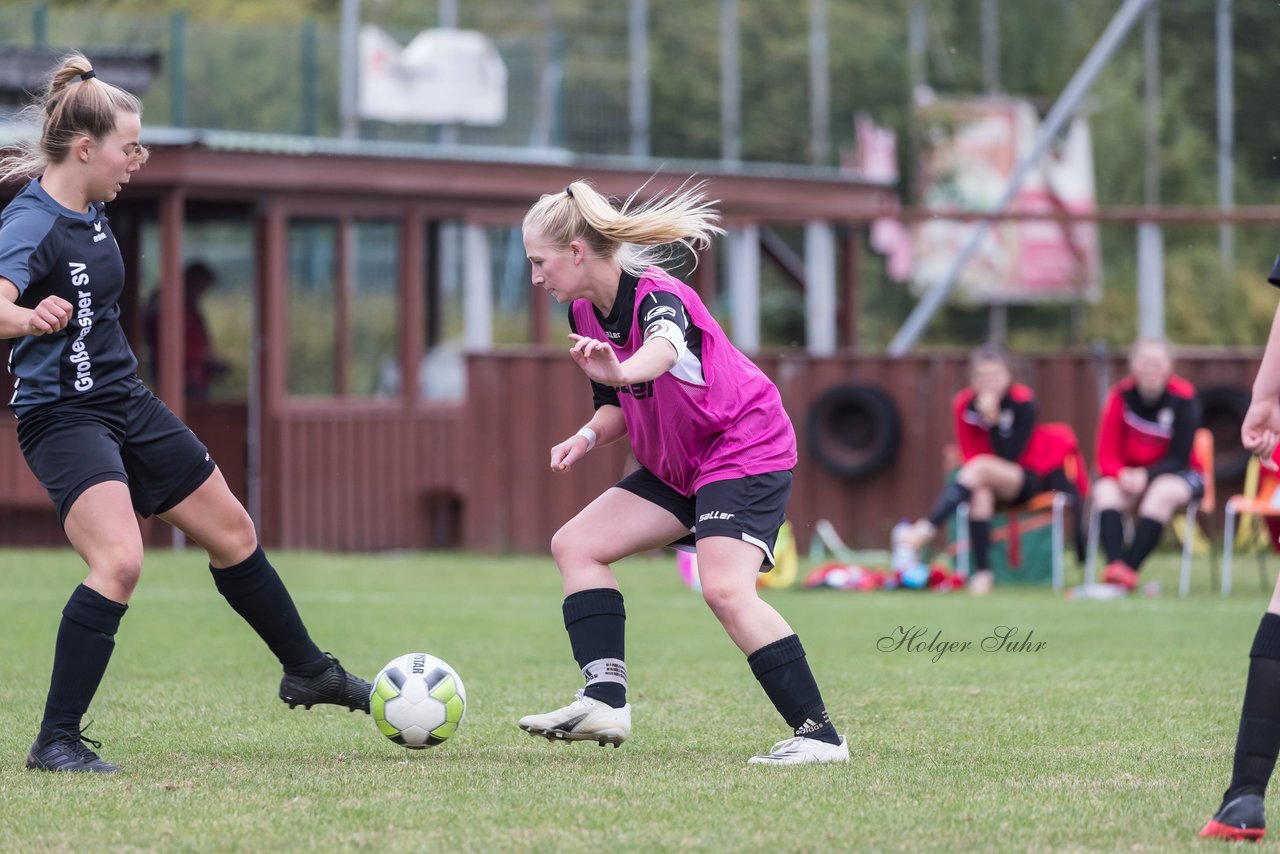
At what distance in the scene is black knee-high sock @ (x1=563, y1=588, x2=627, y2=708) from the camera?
5477 mm

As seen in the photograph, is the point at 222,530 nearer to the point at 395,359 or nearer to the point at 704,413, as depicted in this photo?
the point at 704,413

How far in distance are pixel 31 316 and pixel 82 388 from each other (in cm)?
45

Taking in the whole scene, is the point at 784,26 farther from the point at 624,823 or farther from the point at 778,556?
the point at 624,823

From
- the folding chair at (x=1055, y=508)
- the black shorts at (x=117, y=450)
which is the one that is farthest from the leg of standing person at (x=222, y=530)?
the folding chair at (x=1055, y=508)

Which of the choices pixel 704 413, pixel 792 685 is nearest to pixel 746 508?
pixel 704 413

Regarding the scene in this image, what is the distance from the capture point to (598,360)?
16.3 ft

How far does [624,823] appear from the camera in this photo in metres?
4.45

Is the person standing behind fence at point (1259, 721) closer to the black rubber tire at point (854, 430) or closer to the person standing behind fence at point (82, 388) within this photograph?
the person standing behind fence at point (82, 388)

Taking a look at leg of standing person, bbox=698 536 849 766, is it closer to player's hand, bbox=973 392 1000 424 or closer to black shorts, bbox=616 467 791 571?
black shorts, bbox=616 467 791 571

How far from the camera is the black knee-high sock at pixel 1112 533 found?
11.9 m

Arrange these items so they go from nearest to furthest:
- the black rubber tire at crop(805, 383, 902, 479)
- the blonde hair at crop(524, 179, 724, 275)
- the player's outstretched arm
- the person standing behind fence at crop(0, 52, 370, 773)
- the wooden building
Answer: the player's outstretched arm < the person standing behind fence at crop(0, 52, 370, 773) < the blonde hair at crop(524, 179, 724, 275) < the black rubber tire at crop(805, 383, 902, 479) < the wooden building

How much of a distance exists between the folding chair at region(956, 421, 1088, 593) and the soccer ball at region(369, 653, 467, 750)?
24.1ft

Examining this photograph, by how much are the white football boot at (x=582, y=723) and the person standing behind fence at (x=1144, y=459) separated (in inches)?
277

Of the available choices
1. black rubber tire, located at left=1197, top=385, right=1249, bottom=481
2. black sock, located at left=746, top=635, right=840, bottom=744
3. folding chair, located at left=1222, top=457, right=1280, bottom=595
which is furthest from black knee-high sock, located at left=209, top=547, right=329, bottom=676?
black rubber tire, located at left=1197, top=385, right=1249, bottom=481
